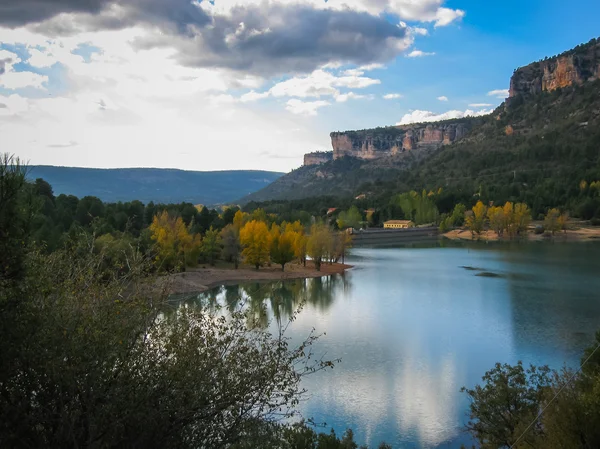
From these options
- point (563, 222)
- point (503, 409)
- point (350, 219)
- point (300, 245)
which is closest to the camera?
point (503, 409)

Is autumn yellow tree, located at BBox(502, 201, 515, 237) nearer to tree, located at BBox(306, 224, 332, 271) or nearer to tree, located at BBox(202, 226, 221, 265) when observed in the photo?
tree, located at BBox(306, 224, 332, 271)

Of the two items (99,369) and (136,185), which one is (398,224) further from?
(136,185)

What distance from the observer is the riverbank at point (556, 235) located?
64438mm

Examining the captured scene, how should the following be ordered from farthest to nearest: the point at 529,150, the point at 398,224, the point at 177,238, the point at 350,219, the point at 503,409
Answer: the point at 529,150 → the point at 398,224 → the point at 350,219 → the point at 177,238 → the point at 503,409

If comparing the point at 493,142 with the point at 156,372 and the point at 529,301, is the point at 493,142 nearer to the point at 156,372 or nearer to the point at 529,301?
→ the point at 529,301

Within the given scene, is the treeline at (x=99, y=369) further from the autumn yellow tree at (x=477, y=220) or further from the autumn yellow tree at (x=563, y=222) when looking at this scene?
the autumn yellow tree at (x=477, y=220)

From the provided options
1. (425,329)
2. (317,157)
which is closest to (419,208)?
(425,329)

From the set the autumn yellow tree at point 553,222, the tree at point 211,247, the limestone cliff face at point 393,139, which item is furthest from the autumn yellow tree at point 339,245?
the limestone cliff face at point 393,139

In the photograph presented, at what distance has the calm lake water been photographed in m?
13.7

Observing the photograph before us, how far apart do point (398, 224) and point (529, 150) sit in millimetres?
31601

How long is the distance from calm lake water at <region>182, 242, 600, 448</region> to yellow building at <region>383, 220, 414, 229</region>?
35.2m

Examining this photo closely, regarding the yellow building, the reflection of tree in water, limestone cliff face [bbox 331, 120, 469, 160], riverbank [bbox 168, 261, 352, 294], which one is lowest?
the reflection of tree in water

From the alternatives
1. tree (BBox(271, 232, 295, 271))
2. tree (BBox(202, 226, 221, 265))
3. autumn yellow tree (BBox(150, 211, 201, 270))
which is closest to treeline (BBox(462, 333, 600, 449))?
autumn yellow tree (BBox(150, 211, 201, 270))

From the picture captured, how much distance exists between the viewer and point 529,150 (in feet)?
316
